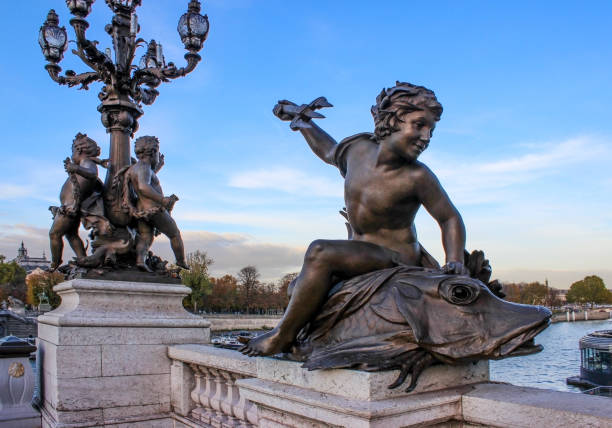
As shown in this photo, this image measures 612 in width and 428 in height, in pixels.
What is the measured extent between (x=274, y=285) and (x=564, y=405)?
2840 inches

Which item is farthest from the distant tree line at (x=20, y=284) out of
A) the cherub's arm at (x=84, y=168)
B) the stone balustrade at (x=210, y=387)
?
the stone balustrade at (x=210, y=387)

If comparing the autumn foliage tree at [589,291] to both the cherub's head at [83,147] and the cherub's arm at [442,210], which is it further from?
the cherub's arm at [442,210]

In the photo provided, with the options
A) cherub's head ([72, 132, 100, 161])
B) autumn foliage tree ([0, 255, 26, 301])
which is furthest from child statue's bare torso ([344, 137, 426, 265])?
autumn foliage tree ([0, 255, 26, 301])

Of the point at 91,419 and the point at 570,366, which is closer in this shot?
the point at 91,419

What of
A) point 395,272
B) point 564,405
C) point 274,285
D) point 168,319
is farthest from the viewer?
point 274,285

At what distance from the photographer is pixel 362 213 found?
9.04 ft

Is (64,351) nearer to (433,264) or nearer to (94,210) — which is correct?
(94,210)

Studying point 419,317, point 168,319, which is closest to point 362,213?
point 419,317

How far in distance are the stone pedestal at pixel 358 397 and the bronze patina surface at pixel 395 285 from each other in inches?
2.9

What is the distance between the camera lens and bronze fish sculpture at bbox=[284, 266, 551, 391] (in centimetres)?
222

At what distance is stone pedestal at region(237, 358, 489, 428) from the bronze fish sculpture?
0.05 metres

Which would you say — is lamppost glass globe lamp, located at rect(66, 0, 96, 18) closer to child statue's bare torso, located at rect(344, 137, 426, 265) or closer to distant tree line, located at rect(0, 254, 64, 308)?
child statue's bare torso, located at rect(344, 137, 426, 265)

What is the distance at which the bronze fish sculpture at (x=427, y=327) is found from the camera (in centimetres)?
222

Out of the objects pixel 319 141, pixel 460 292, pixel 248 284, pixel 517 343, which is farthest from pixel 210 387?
pixel 248 284
